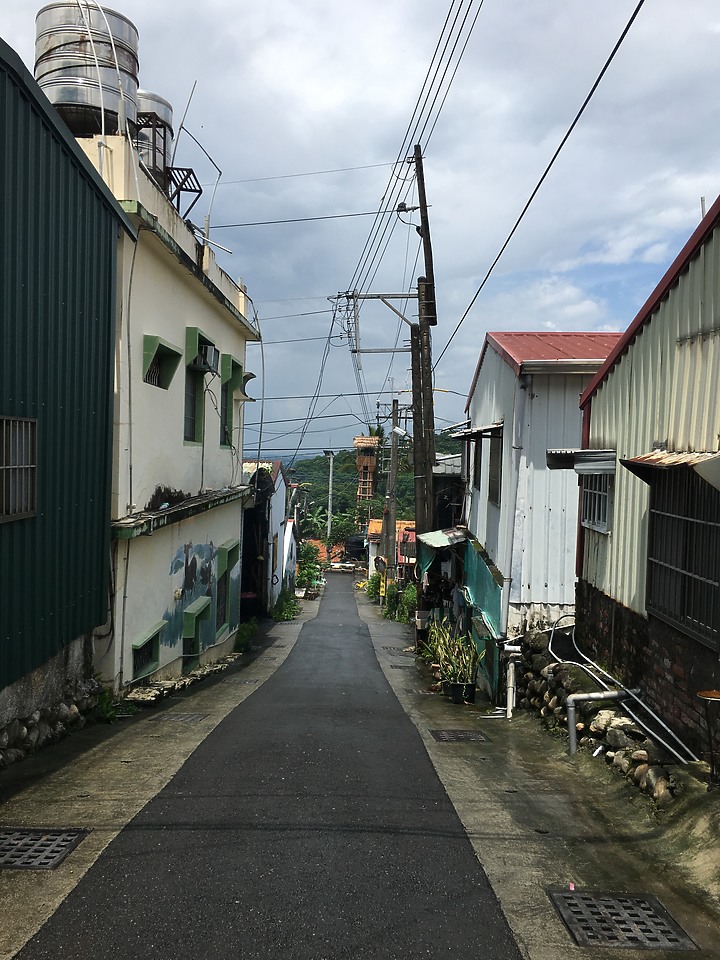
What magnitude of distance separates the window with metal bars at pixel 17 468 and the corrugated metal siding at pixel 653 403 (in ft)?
19.0

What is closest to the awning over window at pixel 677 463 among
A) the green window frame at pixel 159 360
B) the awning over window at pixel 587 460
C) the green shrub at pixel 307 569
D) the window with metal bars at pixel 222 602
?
the awning over window at pixel 587 460

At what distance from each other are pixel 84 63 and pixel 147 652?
834 cm

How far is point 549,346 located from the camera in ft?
43.0

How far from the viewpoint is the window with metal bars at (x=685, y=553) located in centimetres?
643

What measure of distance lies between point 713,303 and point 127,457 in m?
7.10

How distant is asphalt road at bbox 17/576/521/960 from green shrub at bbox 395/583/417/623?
22.7m

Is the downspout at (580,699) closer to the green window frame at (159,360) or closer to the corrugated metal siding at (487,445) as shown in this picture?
the corrugated metal siding at (487,445)

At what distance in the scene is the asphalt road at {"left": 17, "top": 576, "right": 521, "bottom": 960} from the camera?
4.36m

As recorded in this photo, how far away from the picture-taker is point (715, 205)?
6.36m

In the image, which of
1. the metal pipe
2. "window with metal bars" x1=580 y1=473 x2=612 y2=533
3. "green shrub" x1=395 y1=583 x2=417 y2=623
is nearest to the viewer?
the metal pipe

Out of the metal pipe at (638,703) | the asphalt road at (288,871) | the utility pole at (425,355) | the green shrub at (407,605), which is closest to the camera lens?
the asphalt road at (288,871)

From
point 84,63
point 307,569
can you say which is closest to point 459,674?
point 84,63

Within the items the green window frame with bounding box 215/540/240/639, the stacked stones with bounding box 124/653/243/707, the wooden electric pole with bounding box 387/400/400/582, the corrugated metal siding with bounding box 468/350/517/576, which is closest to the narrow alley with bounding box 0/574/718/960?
the stacked stones with bounding box 124/653/243/707

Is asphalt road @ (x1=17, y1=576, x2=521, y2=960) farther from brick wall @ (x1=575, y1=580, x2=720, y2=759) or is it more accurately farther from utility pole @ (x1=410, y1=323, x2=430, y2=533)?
utility pole @ (x1=410, y1=323, x2=430, y2=533)
